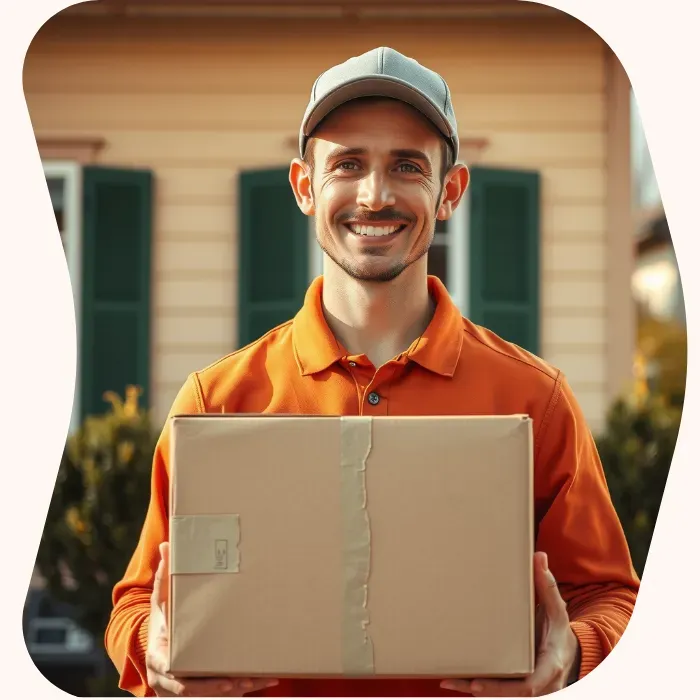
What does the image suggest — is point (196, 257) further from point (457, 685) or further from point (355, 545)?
point (457, 685)

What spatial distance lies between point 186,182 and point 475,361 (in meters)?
0.65

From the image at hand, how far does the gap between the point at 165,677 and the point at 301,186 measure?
0.78 metres

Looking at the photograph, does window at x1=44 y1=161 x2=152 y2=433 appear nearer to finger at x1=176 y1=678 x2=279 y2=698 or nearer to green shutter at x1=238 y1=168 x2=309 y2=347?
green shutter at x1=238 y1=168 x2=309 y2=347

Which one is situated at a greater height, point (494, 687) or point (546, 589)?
point (546, 589)

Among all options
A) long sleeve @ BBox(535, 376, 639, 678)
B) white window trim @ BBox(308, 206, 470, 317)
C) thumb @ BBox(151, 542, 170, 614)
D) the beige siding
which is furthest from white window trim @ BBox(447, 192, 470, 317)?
thumb @ BBox(151, 542, 170, 614)

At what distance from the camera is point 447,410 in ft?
5.86

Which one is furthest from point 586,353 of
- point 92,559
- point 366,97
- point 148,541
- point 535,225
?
point 92,559

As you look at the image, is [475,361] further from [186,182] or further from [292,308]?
[186,182]

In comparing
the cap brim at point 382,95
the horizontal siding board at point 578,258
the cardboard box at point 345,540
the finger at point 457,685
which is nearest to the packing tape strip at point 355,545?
the cardboard box at point 345,540

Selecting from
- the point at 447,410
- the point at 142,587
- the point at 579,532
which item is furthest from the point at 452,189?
the point at 142,587

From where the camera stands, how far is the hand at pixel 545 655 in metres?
1.61

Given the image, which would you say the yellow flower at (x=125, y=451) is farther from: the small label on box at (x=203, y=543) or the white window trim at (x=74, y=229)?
the small label on box at (x=203, y=543)

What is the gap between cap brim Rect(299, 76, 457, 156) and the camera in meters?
1.72

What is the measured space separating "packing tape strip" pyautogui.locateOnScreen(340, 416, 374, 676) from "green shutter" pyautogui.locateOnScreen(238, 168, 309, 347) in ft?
1.82
